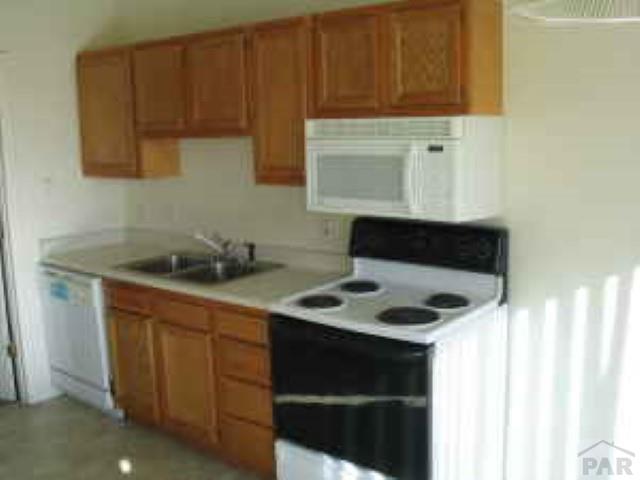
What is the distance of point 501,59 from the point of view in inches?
102

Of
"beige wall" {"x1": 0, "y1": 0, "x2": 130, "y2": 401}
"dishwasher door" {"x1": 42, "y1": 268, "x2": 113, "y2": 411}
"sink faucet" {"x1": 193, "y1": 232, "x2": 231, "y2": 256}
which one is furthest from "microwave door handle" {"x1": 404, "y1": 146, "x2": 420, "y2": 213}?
"beige wall" {"x1": 0, "y1": 0, "x2": 130, "y2": 401}

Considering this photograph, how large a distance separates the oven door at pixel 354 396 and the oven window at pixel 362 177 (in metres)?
0.57

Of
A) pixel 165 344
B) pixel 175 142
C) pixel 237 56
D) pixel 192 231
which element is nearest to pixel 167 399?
pixel 165 344

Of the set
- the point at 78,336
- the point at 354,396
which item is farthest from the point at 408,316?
the point at 78,336

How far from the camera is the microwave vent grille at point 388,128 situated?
2.38 m

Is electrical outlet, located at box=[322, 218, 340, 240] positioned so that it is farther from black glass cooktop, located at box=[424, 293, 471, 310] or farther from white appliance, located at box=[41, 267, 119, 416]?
white appliance, located at box=[41, 267, 119, 416]

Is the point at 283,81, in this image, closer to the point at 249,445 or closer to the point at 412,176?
the point at 412,176

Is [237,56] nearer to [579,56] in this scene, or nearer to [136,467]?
[579,56]

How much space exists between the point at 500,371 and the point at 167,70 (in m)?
2.27

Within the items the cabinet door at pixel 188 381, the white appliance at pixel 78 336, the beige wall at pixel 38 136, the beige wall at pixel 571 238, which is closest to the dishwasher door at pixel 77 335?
the white appliance at pixel 78 336

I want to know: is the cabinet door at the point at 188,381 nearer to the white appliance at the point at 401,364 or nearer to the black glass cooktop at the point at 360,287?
the white appliance at the point at 401,364

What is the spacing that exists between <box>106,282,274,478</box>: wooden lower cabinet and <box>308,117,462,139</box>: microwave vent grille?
0.86m

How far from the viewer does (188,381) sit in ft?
10.6

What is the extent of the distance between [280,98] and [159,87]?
91cm
